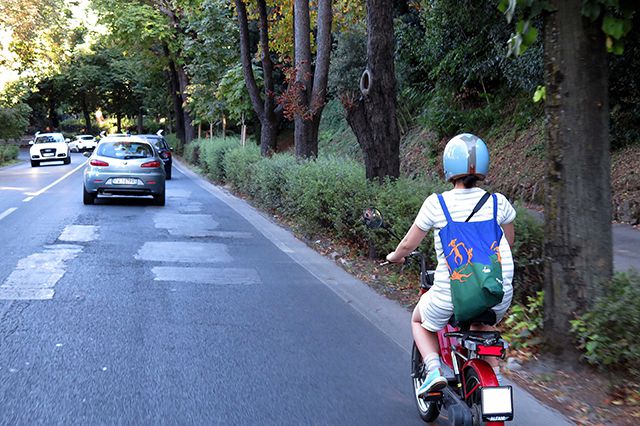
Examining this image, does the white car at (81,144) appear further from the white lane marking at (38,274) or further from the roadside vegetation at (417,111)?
the white lane marking at (38,274)

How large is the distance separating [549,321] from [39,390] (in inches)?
139

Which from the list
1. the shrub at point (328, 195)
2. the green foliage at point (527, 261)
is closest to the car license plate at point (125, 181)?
the shrub at point (328, 195)

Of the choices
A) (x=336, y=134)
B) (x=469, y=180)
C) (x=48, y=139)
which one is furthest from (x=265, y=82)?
(x=48, y=139)

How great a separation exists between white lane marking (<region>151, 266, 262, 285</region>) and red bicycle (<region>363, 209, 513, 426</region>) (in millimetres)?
4743

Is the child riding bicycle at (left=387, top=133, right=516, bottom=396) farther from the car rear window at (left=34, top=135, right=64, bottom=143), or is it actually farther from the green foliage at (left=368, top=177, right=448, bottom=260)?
the car rear window at (left=34, top=135, right=64, bottom=143)

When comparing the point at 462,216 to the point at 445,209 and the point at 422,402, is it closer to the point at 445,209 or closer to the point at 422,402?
the point at 445,209

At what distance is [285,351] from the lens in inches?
228

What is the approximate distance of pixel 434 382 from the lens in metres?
3.77

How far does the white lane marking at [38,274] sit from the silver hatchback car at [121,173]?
643cm

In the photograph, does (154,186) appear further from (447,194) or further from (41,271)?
(447,194)

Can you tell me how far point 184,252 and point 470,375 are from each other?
7.61 m

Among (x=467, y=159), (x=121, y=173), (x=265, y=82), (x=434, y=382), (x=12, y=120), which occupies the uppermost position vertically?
(x=12, y=120)

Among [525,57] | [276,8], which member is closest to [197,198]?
[276,8]

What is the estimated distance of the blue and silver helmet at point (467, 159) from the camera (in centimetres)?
375
